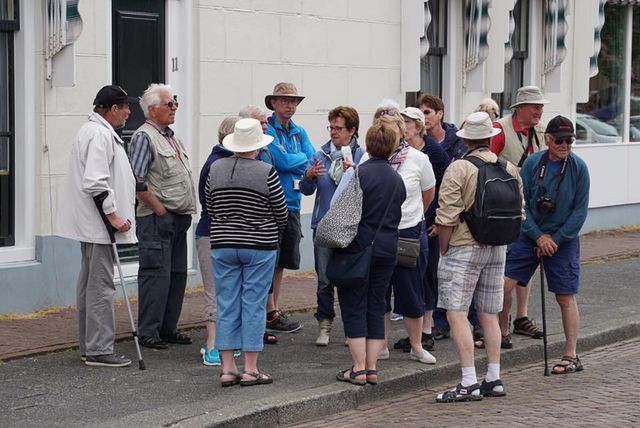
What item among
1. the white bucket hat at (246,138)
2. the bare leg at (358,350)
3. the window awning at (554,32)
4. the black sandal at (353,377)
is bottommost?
the black sandal at (353,377)

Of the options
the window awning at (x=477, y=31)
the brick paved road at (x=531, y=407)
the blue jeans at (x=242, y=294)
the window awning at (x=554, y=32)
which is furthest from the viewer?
the window awning at (x=554, y=32)

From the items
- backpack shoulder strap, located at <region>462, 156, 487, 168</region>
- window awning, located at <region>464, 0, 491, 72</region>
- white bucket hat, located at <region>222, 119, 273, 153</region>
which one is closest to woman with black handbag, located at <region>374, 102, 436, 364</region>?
backpack shoulder strap, located at <region>462, 156, 487, 168</region>

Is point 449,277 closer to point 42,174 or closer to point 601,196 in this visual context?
point 42,174

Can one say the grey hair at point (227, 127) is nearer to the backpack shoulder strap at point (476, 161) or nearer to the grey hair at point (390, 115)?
the grey hair at point (390, 115)

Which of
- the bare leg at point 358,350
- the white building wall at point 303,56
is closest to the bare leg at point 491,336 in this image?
the bare leg at point 358,350

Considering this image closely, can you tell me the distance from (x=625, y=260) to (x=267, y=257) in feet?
26.7

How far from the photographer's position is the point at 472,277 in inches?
330

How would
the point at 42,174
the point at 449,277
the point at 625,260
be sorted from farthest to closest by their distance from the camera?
the point at 625,260, the point at 42,174, the point at 449,277

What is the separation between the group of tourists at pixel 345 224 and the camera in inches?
323


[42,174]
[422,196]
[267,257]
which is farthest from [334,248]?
[42,174]

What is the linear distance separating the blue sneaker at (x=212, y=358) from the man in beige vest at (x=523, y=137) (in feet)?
8.38

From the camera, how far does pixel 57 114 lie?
35.7 feet

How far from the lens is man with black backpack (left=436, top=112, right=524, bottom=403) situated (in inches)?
326

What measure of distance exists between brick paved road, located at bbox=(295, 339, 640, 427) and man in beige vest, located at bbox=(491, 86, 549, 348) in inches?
35.9
